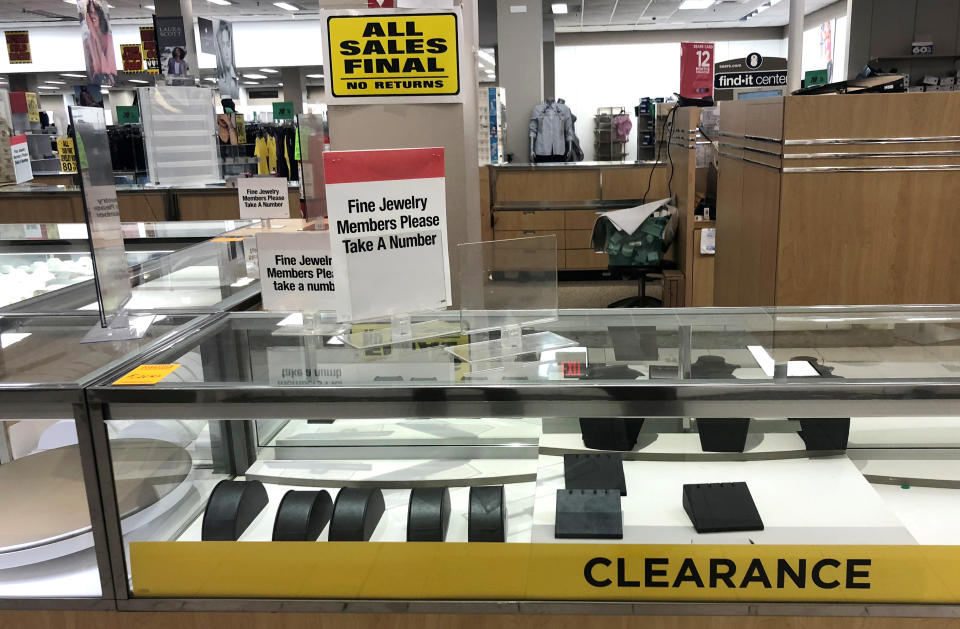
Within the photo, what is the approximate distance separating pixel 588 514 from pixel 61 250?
2758 mm

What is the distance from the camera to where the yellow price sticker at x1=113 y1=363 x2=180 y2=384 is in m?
1.33

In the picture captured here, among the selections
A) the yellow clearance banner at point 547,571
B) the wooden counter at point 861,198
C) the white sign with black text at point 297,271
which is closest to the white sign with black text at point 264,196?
the white sign with black text at point 297,271

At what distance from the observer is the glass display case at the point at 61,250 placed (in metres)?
2.45

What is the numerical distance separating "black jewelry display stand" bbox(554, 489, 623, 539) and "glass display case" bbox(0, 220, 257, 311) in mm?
1374

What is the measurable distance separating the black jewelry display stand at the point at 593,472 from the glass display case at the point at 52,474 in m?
0.80

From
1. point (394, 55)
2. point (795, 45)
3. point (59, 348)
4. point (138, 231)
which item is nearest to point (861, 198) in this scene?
point (795, 45)

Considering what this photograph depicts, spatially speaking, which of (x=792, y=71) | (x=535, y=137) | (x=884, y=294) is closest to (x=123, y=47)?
(x=535, y=137)

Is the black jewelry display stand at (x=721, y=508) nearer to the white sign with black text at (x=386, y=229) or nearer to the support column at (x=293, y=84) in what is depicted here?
the white sign with black text at (x=386, y=229)

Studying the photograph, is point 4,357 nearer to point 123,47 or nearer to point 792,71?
point 792,71

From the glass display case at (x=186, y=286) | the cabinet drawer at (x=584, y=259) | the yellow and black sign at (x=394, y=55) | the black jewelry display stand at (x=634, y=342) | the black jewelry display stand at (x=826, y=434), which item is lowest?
the cabinet drawer at (x=584, y=259)

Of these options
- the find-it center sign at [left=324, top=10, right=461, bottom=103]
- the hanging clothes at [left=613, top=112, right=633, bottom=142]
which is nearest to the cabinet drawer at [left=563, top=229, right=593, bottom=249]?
the find-it center sign at [left=324, top=10, right=461, bottom=103]

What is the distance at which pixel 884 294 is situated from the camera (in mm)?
3631

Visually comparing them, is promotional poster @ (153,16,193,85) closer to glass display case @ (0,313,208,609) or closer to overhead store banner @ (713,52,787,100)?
overhead store banner @ (713,52,787,100)

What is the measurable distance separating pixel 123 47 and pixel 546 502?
16503 millimetres
